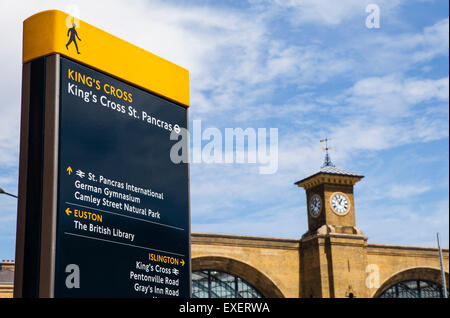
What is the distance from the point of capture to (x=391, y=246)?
44688 millimetres

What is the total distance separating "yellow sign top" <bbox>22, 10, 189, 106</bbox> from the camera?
40.5 ft

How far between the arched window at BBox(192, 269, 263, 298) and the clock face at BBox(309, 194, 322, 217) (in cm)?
723

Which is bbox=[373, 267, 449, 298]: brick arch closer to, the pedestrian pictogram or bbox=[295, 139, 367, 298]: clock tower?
bbox=[295, 139, 367, 298]: clock tower

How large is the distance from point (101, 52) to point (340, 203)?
32973 millimetres

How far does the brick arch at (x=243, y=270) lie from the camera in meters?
39.0

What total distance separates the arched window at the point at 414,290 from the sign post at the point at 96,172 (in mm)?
33673

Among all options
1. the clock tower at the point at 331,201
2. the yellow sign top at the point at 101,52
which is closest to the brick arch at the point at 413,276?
the clock tower at the point at 331,201

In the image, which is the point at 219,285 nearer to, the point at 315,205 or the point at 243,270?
the point at 243,270

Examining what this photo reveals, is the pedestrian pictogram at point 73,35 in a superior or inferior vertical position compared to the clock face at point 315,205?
inferior

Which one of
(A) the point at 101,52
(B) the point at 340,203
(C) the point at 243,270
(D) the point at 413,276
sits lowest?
(D) the point at 413,276

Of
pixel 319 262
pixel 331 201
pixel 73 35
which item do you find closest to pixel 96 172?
pixel 73 35

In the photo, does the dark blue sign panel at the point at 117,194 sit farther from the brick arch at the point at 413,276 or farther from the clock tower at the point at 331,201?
the brick arch at the point at 413,276

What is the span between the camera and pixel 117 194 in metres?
12.7
